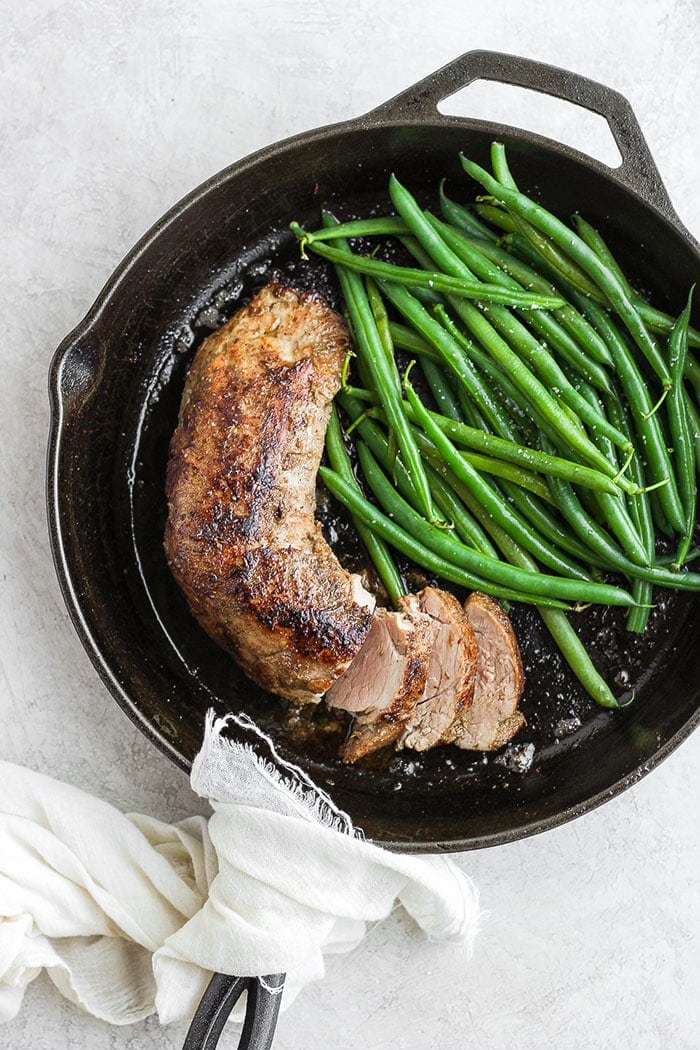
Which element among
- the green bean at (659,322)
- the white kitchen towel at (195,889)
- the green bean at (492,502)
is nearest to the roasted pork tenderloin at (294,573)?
the green bean at (492,502)

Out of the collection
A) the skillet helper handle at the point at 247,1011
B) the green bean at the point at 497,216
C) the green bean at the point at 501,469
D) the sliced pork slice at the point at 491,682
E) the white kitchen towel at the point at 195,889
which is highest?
the green bean at the point at 497,216

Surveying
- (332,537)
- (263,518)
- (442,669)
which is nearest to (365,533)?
(332,537)

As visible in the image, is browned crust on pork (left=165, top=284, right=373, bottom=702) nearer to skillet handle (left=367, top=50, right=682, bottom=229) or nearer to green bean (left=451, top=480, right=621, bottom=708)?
green bean (left=451, top=480, right=621, bottom=708)

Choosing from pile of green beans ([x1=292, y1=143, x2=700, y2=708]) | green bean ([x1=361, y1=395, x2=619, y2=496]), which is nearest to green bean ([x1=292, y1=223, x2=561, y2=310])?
pile of green beans ([x1=292, y1=143, x2=700, y2=708])

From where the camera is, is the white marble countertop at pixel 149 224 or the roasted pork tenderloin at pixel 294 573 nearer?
the roasted pork tenderloin at pixel 294 573

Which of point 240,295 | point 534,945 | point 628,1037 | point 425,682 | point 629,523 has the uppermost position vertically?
point 240,295

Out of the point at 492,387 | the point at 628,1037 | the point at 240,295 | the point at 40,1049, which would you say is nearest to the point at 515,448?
the point at 492,387

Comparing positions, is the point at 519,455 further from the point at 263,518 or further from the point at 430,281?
the point at 263,518

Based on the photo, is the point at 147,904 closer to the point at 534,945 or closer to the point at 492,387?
the point at 534,945

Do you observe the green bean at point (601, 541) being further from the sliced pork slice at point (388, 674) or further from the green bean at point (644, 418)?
the sliced pork slice at point (388, 674)
